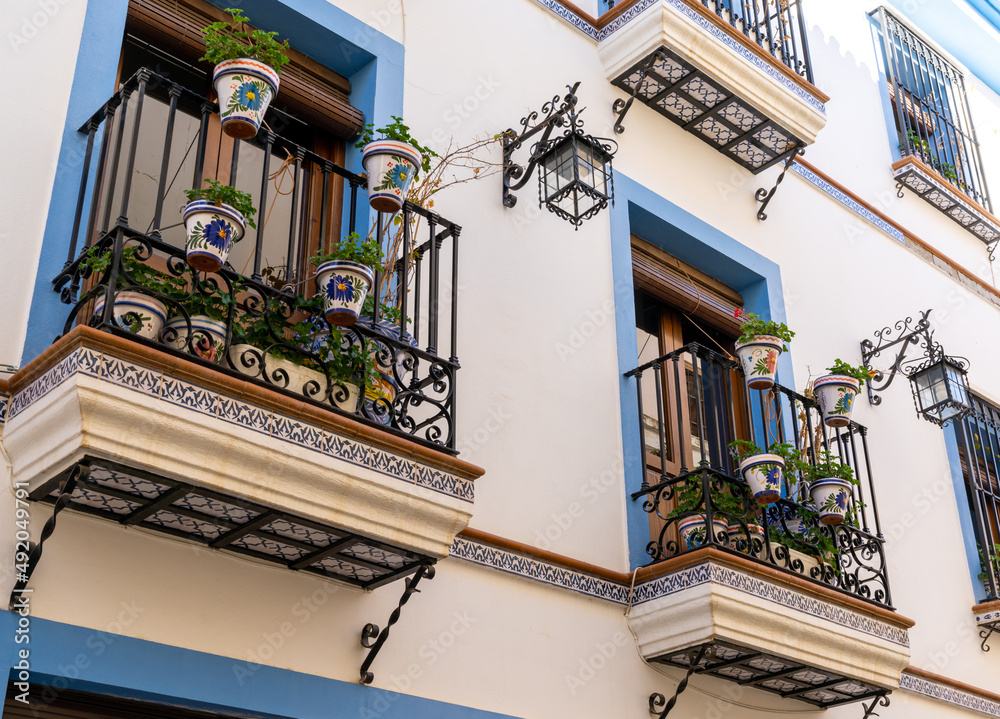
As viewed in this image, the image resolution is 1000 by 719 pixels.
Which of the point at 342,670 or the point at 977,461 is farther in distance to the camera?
the point at 977,461

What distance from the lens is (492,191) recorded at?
19.2ft

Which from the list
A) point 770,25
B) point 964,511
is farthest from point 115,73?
point 964,511

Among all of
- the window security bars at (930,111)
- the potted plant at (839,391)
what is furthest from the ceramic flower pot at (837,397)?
the window security bars at (930,111)

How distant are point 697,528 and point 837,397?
158cm

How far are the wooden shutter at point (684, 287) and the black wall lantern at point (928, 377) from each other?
118 cm

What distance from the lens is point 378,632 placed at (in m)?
4.39

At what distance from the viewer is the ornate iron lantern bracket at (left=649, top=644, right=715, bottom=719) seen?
16.9ft

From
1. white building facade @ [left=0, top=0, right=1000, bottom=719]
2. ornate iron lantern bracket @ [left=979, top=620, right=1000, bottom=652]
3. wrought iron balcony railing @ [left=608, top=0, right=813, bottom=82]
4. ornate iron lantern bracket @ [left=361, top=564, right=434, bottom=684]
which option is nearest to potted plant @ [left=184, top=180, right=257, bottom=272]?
white building facade @ [left=0, top=0, right=1000, bottom=719]

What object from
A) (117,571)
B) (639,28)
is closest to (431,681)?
(117,571)

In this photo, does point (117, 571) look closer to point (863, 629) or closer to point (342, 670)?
point (342, 670)

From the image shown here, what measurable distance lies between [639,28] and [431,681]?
4.05 meters

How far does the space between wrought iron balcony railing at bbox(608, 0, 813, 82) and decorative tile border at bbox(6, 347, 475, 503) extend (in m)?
4.12

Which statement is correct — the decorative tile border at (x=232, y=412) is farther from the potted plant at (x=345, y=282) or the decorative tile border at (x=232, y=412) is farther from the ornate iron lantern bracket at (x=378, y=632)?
the potted plant at (x=345, y=282)

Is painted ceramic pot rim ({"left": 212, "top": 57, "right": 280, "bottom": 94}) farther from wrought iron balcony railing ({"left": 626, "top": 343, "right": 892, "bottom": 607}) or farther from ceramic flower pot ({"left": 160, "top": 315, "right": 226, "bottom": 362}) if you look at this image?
wrought iron balcony railing ({"left": 626, "top": 343, "right": 892, "bottom": 607})
